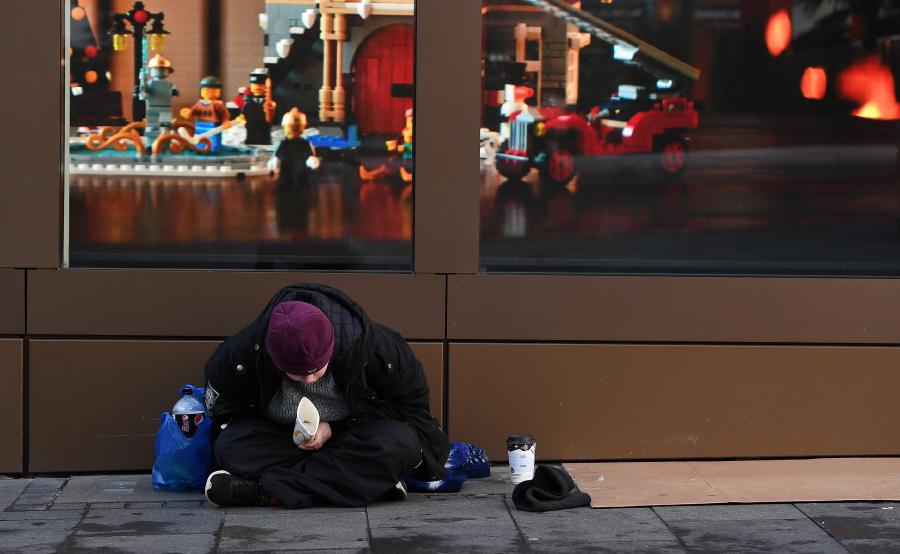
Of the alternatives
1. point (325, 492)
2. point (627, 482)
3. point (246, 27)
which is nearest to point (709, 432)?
point (627, 482)

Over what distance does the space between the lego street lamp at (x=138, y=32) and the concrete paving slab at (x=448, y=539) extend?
2.43 m

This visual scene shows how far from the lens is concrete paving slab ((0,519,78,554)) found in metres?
4.45

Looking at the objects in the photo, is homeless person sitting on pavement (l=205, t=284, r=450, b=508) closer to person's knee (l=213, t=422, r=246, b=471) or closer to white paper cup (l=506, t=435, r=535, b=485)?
person's knee (l=213, t=422, r=246, b=471)

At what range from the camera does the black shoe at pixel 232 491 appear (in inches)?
196

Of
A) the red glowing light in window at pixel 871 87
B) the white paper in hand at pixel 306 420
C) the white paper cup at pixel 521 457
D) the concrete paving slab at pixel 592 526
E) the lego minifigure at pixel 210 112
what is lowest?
the concrete paving slab at pixel 592 526

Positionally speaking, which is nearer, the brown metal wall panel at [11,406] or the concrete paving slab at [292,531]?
the concrete paving slab at [292,531]

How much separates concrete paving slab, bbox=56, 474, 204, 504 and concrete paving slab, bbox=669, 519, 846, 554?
6.46 feet

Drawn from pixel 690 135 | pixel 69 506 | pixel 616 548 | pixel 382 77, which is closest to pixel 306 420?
pixel 69 506

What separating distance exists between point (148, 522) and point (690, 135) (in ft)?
9.66

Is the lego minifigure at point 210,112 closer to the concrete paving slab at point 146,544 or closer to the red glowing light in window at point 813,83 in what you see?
the concrete paving slab at point 146,544

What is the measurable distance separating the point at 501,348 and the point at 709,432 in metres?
1.02

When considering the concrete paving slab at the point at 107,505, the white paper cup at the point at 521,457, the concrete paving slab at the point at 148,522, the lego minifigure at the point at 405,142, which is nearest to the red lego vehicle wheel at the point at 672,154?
the lego minifigure at the point at 405,142

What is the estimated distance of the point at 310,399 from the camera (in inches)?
202

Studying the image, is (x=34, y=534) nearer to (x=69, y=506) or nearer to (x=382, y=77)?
(x=69, y=506)
